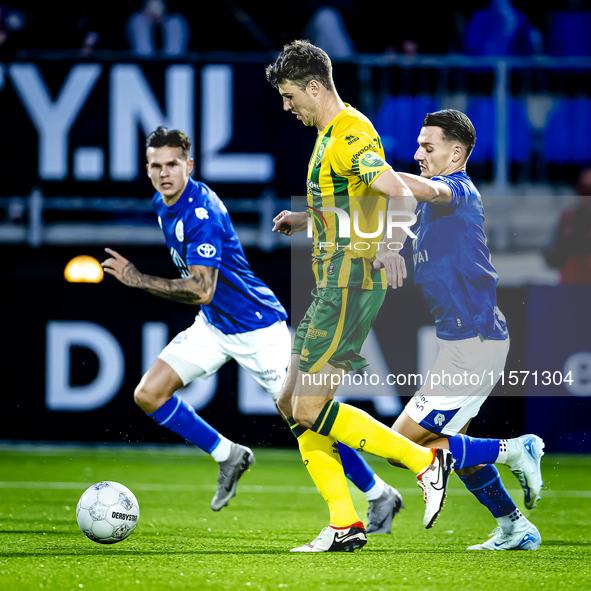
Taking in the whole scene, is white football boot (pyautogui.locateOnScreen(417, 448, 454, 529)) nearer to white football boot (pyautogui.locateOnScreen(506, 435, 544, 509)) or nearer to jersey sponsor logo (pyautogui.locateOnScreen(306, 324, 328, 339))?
white football boot (pyautogui.locateOnScreen(506, 435, 544, 509))

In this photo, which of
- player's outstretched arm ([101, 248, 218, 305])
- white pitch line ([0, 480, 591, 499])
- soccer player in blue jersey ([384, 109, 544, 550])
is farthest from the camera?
white pitch line ([0, 480, 591, 499])

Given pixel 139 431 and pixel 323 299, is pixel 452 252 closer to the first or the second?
pixel 323 299

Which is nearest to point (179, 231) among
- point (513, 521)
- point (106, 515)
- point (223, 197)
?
point (106, 515)

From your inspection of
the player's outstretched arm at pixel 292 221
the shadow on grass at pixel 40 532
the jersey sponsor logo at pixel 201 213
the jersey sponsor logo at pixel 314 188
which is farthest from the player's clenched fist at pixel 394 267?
the shadow on grass at pixel 40 532

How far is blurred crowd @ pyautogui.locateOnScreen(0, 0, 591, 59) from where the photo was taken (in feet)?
25.4

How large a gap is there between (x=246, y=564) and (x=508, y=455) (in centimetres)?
125

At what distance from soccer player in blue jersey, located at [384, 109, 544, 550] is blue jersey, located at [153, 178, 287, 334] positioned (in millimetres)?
965

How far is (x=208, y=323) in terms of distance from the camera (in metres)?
4.92

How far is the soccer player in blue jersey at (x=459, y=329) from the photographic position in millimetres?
4113

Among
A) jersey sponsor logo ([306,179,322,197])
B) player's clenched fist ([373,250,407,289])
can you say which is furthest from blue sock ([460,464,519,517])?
jersey sponsor logo ([306,179,322,197])

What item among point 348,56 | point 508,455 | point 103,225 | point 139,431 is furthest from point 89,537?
point 348,56

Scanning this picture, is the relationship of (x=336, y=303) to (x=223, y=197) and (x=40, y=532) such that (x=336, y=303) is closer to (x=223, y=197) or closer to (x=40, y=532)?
(x=40, y=532)

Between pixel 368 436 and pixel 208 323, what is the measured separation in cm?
126

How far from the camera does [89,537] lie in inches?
164
